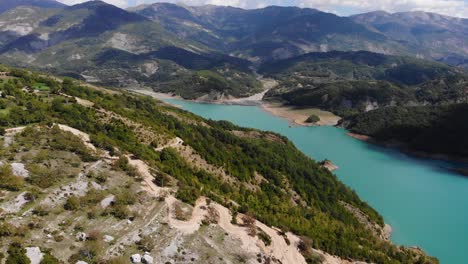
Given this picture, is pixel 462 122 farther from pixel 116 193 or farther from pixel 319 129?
pixel 116 193

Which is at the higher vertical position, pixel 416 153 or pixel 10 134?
pixel 10 134

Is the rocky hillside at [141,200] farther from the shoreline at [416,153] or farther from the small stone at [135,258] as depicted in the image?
the shoreline at [416,153]

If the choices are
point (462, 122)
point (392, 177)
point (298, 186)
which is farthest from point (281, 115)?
point (298, 186)

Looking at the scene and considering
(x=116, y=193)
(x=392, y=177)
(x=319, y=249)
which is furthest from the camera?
(x=392, y=177)

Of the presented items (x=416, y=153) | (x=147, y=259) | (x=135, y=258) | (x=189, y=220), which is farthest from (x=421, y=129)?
(x=135, y=258)

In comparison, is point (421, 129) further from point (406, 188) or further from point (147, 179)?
point (147, 179)

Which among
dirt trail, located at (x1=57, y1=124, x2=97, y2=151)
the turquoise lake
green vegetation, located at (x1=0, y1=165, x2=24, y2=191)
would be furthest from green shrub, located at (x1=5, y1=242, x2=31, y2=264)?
the turquoise lake
